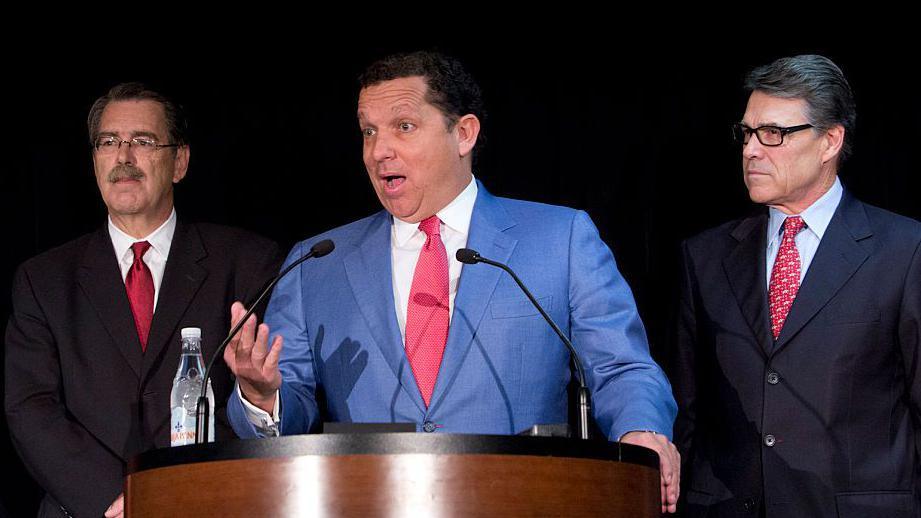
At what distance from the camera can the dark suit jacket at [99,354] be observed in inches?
126

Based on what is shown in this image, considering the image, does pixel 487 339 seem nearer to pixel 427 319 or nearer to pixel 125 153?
pixel 427 319

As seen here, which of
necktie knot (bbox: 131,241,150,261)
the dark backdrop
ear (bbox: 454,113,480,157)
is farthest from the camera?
the dark backdrop

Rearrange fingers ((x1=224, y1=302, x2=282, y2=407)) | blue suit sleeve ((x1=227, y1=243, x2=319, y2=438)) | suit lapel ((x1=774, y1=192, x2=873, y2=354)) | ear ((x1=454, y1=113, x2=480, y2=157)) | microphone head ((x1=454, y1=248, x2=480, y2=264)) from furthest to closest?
suit lapel ((x1=774, y1=192, x2=873, y2=354))
ear ((x1=454, y1=113, x2=480, y2=157))
blue suit sleeve ((x1=227, y1=243, x2=319, y2=438))
microphone head ((x1=454, y1=248, x2=480, y2=264))
fingers ((x1=224, y1=302, x2=282, y2=407))

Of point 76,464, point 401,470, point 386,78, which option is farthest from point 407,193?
point 401,470

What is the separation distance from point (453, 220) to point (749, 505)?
1060 millimetres

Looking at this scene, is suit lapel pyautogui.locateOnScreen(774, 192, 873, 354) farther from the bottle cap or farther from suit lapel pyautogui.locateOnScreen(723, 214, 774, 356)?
the bottle cap

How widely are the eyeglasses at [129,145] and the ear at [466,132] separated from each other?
98 cm

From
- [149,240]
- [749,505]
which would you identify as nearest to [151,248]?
[149,240]

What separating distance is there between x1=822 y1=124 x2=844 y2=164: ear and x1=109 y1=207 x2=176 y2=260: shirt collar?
1.82m

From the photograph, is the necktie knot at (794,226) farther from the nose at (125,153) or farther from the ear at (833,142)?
the nose at (125,153)

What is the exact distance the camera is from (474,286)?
2.88 metres

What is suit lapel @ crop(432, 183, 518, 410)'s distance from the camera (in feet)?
9.22

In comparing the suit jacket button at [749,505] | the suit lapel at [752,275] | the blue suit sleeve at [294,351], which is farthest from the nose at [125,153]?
the suit jacket button at [749,505]

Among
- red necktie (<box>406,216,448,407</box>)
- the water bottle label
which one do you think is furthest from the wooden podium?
red necktie (<box>406,216,448,407</box>)
